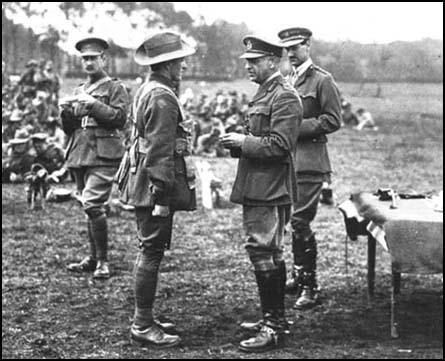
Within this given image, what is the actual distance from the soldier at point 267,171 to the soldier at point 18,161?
9133mm

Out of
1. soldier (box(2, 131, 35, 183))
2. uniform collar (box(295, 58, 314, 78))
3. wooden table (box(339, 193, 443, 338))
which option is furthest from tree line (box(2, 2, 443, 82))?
wooden table (box(339, 193, 443, 338))

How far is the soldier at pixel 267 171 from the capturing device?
514 cm

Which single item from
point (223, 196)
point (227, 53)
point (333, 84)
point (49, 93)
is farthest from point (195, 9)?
point (333, 84)

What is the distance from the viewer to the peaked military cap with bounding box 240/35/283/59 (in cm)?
521

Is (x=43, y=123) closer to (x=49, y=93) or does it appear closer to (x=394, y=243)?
(x=49, y=93)

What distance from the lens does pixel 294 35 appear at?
625 cm

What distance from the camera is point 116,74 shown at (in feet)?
102

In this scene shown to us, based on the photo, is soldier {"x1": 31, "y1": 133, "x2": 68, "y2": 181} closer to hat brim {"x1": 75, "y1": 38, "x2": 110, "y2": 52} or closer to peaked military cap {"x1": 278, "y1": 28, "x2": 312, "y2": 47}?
hat brim {"x1": 75, "y1": 38, "x2": 110, "y2": 52}

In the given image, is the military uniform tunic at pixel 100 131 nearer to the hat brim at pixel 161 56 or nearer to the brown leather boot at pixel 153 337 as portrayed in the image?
the hat brim at pixel 161 56

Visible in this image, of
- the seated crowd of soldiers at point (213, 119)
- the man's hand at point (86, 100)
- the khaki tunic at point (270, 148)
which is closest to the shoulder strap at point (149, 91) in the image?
the khaki tunic at point (270, 148)

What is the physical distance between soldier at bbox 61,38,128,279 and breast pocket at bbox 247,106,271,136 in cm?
201

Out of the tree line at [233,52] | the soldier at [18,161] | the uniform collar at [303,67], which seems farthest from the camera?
the tree line at [233,52]

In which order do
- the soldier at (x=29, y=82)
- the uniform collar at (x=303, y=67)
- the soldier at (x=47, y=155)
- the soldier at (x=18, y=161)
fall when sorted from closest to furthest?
the uniform collar at (x=303, y=67) < the soldier at (x=47, y=155) < the soldier at (x=18, y=161) < the soldier at (x=29, y=82)

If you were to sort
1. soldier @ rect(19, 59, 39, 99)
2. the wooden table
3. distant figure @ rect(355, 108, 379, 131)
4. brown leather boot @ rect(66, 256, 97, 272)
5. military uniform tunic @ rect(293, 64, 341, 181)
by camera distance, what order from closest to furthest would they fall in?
1. the wooden table
2. military uniform tunic @ rect(293, 64, 341, 181)
3. brown leather boot @ rect(66, 256, 97, 272)
4. soldier @ rect(19, 59, 39, 99)
5. distant figure @ rect(355, 108, 379, 131)
